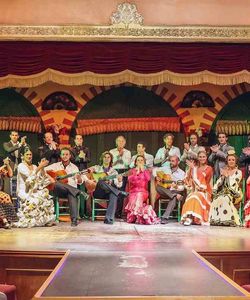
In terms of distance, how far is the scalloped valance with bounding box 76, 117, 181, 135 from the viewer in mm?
9484

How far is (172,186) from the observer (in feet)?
26.4

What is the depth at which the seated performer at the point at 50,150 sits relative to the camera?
27.9 feet

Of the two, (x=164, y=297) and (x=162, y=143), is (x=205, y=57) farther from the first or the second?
(x=164, y=297)

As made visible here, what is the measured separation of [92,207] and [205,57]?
9.41 ft

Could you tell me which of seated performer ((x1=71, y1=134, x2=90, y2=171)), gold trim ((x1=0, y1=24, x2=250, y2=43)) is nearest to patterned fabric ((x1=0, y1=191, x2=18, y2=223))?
seated performer ((x1=71, y1=134, x2=90, y2=171))

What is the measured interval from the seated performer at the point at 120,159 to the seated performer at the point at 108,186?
262mm

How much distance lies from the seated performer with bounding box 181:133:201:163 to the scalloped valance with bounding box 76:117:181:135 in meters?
0.80

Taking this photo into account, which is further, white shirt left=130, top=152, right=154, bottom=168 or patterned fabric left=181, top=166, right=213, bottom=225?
white shirt left=130, top=152, right=154, bottom=168

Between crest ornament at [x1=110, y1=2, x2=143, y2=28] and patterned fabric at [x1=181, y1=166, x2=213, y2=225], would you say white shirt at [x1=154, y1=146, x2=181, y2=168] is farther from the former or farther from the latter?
crest ornament at [x1=110, y1=2, x2=143, y2=28]

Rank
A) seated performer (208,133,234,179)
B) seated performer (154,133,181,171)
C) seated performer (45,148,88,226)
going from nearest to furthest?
seated performer (45,148,88,226)
seated performer (208,133,234,179)
seated performer (154,133,181,171)

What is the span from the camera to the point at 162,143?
949 cm

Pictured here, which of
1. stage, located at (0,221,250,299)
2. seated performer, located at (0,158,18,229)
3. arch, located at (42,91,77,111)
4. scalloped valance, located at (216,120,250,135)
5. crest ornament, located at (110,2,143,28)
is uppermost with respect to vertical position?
crest ornament, located at (110,2,143,28)

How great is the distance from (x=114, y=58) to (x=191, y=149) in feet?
6.04

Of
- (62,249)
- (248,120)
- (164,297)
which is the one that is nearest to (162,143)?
(248,120)
